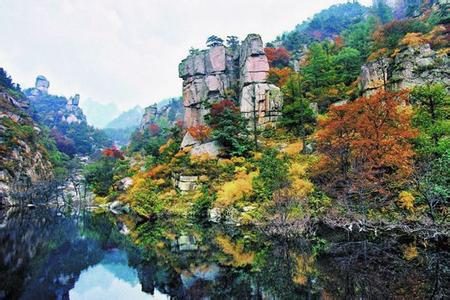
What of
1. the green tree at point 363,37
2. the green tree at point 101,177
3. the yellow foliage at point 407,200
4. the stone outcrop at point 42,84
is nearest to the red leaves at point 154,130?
the green tree at point 101,177

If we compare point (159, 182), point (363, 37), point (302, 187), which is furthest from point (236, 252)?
point (363, 37)

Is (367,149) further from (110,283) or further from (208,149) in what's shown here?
(208,149)

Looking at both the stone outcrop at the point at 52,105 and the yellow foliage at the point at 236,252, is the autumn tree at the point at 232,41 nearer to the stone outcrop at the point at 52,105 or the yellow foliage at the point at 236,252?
the yellow foliage at the point at 236,252

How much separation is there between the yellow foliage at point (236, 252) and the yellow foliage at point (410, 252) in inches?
193

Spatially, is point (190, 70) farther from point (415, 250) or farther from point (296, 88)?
point (415, 250)

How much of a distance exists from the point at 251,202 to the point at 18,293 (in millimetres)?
13598

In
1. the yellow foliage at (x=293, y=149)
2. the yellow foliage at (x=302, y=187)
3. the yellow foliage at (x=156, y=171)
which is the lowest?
the yellow foliage at (x=302, y=187)

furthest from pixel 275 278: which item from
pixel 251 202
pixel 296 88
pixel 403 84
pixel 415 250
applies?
pixel 296 88

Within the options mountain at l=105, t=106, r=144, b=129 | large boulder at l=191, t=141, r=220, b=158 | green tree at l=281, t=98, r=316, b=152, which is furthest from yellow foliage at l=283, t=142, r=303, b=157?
mountain at l=105, t=106, r=144, b=129

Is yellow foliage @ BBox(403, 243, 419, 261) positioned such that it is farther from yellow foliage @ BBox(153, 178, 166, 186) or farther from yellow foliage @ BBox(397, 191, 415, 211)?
yellow foliage @ BBox(153, 178, 166, 186)

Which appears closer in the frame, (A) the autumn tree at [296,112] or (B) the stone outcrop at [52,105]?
(A) the autumn tree at [296,112]

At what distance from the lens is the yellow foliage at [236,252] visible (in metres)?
11.1

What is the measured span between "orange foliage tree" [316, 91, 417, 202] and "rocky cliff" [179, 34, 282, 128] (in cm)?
1627

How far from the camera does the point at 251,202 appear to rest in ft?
66.3
